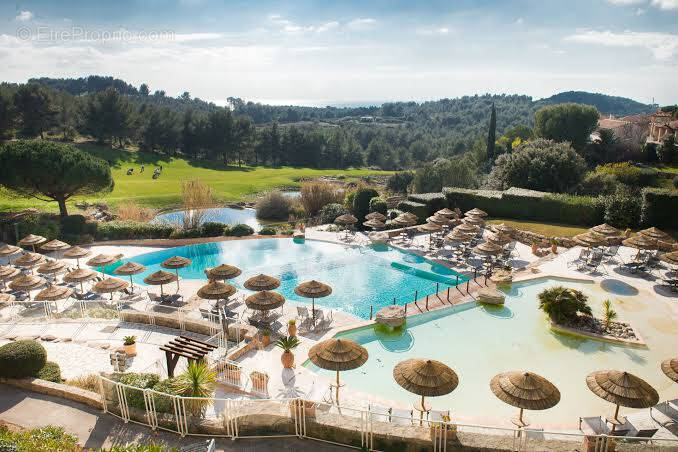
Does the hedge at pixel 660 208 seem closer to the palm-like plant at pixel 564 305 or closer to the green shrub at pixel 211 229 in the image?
the palm-like plant at pixel 564 305

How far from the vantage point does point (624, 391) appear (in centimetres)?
1065

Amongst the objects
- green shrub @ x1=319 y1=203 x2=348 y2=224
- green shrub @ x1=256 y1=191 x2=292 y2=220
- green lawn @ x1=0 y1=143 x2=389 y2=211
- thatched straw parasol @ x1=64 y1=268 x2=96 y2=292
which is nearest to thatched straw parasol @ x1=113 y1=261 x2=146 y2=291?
thatched straw parasol @ x1=64 y1=268 x2=96 y2=292

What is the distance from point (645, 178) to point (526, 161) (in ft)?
40.0

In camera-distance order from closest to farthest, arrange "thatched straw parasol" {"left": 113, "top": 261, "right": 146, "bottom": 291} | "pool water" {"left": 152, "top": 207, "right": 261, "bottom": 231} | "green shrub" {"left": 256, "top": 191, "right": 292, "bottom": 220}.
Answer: "thatched straw parasol" {"left": 113, "top": 261, "right": 146, "bottom": 291} < "pool water" {"left": 152, "top": 207, "right": 261, "bottom": 231} < "green shrub" {"left": 256, "top": 191, "right": 292, "bottom": 220}

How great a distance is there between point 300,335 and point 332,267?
9459 mm

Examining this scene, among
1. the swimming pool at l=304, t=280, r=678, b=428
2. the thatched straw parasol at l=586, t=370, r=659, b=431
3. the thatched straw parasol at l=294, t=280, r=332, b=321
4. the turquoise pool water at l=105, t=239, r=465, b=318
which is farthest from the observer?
the turquoise pool water at l=105, t=239, r=465, b=318

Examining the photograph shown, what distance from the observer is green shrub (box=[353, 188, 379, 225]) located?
117 feet

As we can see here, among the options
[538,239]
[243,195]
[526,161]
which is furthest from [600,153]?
[243,195]

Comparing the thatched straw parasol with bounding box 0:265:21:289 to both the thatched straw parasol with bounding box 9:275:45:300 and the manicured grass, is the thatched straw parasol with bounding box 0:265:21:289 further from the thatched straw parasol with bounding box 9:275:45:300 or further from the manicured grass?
the manicured grass

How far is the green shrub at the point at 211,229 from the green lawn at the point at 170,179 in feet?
41.2

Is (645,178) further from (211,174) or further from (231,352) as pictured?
(211,174)

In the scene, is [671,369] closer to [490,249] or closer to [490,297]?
[490,297]

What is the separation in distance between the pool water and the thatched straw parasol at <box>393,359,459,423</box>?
2924 centimetres

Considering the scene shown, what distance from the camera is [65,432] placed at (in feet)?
31.8
